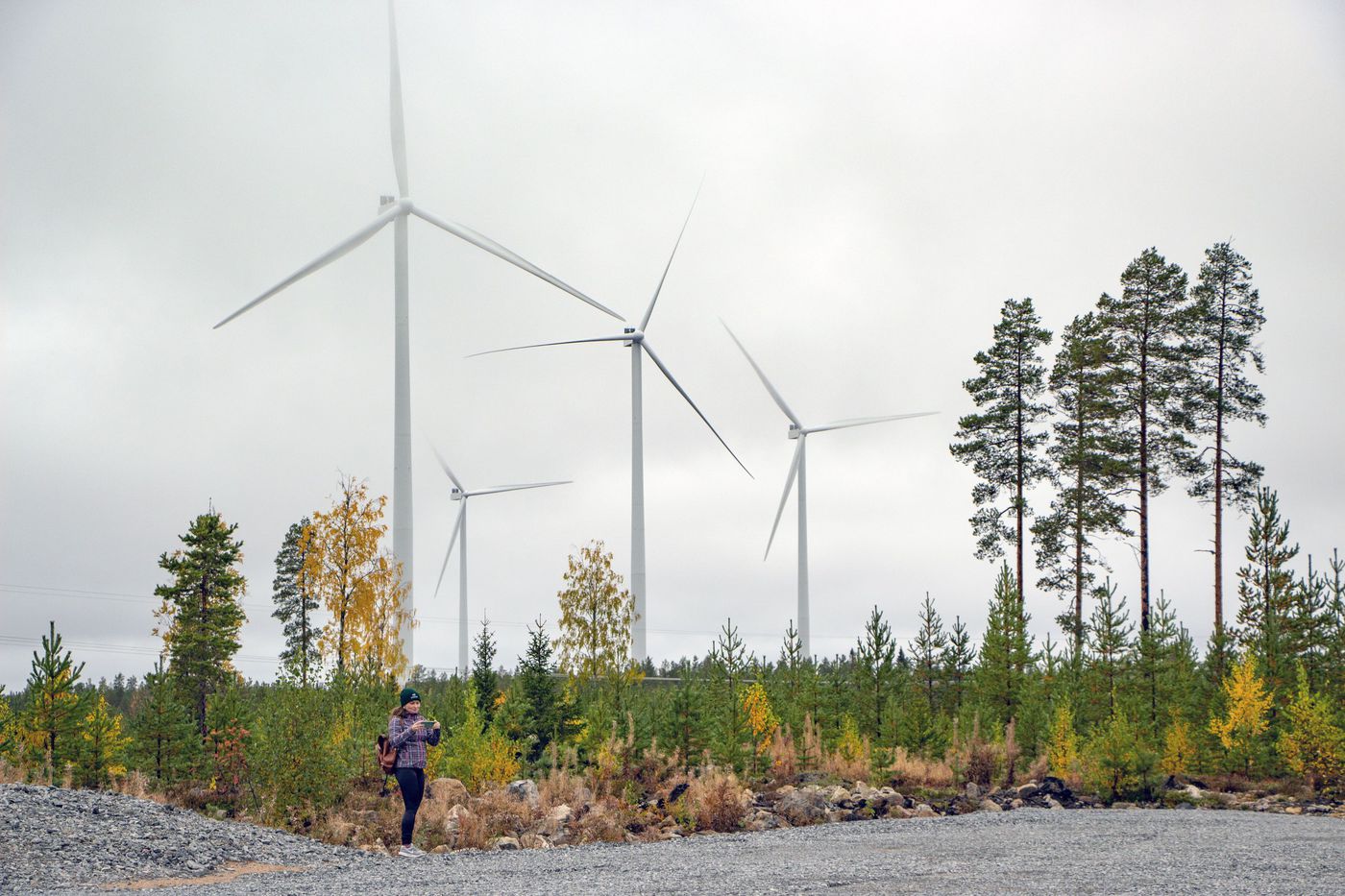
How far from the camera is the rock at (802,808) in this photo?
741 inches

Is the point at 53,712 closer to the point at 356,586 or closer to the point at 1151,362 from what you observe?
the point at 356,586

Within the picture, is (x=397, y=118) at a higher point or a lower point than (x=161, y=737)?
higher

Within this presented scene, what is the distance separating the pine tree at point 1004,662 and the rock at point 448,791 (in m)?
12.7

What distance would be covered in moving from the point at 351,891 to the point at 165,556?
29346mm

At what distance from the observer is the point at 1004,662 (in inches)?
1080

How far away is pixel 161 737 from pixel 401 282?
55.0 feet

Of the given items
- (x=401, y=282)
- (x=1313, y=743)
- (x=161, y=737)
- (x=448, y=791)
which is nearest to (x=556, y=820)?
(x=448, y=791)

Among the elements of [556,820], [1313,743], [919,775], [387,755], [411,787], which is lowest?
[919,775]

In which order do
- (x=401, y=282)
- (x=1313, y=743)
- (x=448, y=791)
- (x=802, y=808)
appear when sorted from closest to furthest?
(x=802, y=808)
(x=448, y=791)
(x=1313, y=743)
(x=401, y=282)

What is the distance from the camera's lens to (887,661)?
27688 millimetres

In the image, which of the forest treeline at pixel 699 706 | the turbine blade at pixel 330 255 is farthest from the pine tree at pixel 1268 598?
the turbine blade at pixel 330 255

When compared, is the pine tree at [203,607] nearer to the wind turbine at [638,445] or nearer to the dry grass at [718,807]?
the wind turbine at [638,445]

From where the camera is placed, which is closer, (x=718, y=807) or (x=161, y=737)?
(x=718, y=807)

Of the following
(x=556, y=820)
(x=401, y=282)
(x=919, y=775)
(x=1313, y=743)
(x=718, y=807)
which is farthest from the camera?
(x=401, y=282)
